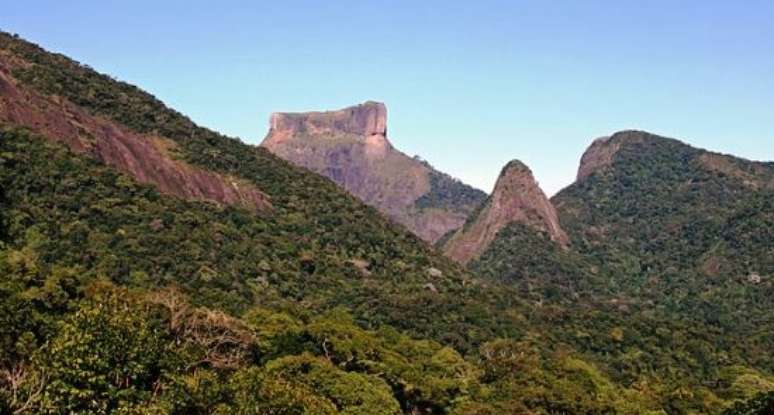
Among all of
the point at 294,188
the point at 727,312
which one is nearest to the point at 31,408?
the point at 294,188

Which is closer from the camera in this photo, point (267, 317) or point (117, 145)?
point (267, 317)

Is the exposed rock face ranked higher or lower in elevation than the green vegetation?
higher

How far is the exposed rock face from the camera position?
10944 centimetres

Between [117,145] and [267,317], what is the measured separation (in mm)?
58183

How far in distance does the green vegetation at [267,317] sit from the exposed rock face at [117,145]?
3.95 metres

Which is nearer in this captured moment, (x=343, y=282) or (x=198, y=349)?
(x=198, y=349)

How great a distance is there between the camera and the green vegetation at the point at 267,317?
126 ft

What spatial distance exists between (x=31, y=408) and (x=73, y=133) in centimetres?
8706

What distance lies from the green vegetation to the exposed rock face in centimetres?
395

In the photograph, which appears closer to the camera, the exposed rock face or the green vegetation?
the green vegetation

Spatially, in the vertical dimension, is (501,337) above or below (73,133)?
below

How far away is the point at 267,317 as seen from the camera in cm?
7256

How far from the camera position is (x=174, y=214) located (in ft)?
354

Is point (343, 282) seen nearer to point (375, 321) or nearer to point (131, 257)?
point (375, 321)
